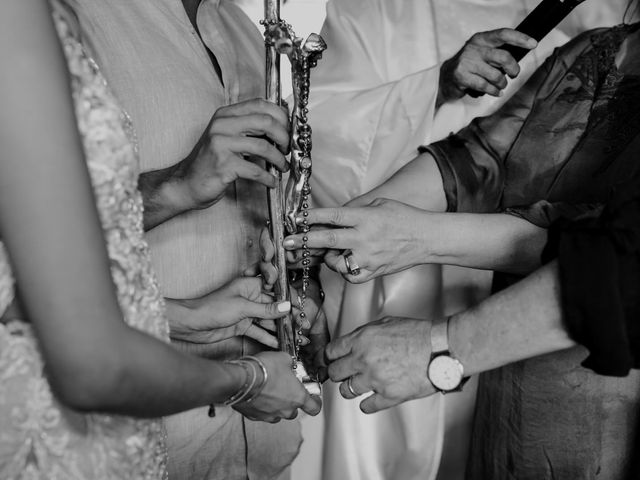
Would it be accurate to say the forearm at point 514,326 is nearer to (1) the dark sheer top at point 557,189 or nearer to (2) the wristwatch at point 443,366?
(2) the wristwatch at point 443,366

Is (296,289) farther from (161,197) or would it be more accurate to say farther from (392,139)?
(392,139)

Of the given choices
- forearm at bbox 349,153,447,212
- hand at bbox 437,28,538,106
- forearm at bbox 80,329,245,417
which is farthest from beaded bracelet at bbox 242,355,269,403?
hand at bbox 437,28,538,106

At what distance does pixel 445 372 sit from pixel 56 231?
605 mm

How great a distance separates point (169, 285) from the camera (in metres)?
1.25

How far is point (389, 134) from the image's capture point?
4.96 feet

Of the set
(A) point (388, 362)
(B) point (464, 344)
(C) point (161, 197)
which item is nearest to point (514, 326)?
(B) point (464, 344)

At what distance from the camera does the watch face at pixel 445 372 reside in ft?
3.36

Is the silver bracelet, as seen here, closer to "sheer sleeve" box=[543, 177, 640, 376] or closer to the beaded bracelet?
the beaded bracelet

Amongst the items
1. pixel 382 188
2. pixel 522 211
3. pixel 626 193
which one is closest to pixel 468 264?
pixel 522 211

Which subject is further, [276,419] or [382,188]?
[382,188]

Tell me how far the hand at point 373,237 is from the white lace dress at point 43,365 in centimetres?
35

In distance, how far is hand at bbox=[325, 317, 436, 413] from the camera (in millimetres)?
1059

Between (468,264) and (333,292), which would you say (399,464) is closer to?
(333,292)

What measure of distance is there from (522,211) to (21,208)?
81 cm
